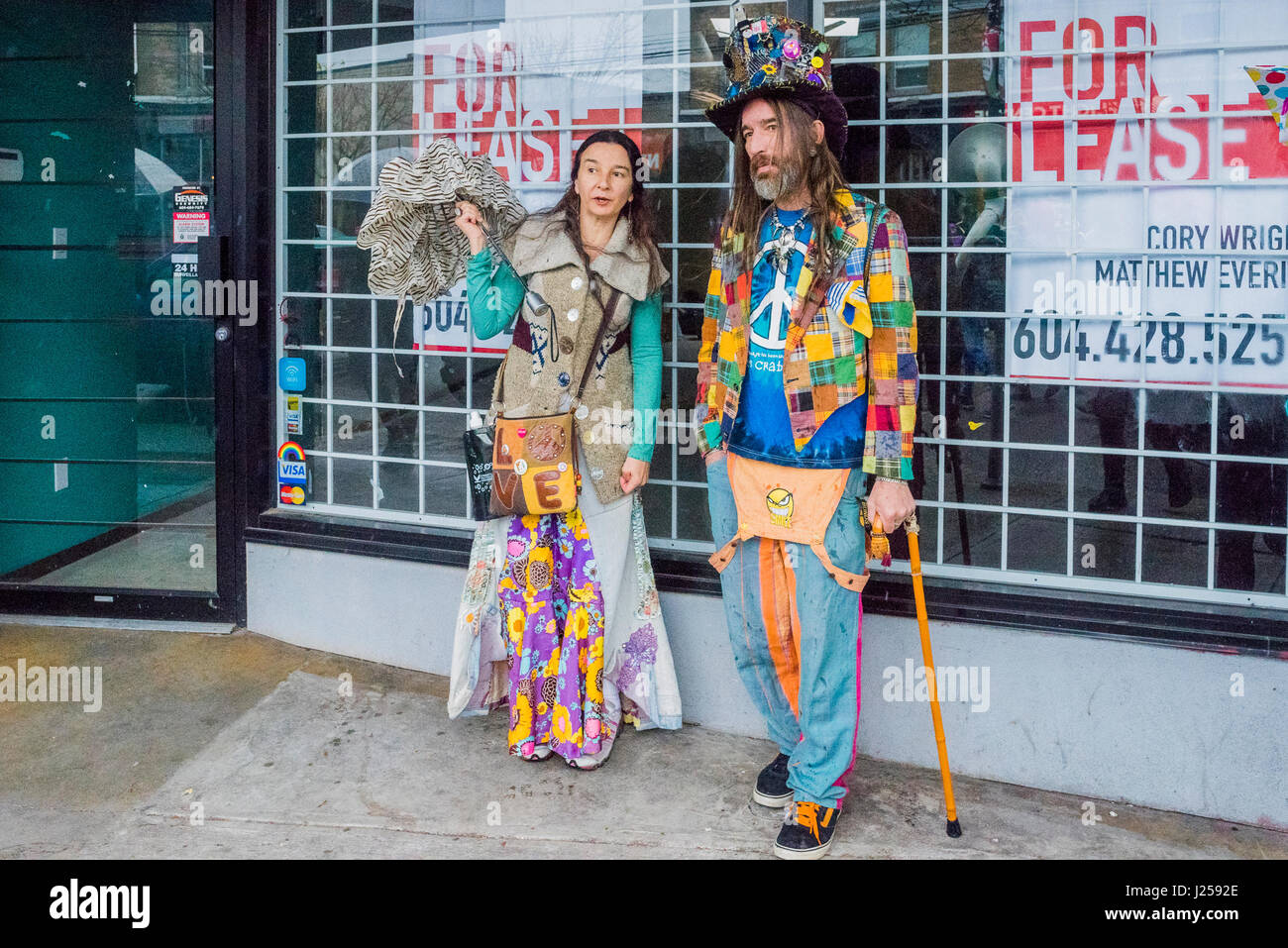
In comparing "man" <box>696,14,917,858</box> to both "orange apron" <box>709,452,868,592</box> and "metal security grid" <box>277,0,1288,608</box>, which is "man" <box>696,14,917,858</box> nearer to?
"orange apron" <box>709,452,868,592</box>

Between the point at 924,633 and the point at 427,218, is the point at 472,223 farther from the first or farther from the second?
the point at 924,633

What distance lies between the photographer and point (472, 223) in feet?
12.5

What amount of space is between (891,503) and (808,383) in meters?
0.41

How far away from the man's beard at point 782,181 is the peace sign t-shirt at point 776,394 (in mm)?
74

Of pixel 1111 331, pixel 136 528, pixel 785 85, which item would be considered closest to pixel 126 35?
pixel 136 528

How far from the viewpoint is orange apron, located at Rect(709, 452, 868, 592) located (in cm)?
333

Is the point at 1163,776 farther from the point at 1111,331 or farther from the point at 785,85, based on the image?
the point at 785,85

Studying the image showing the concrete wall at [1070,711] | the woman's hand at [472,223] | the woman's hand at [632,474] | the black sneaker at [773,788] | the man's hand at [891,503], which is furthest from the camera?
the woman's hand at [632,474]

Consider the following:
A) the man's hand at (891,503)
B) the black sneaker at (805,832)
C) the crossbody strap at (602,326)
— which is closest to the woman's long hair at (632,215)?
the crossbody strap at (602,326)

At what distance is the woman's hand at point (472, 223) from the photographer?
12.4 ft

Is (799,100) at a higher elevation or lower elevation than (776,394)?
Result: higher

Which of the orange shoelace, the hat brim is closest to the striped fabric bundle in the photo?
the hat brim

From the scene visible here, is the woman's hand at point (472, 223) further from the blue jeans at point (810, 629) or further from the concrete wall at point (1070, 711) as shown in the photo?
the concrete wall at point (1070, 711)

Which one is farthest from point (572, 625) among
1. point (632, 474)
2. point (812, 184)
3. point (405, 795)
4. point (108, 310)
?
point (108, 310)
